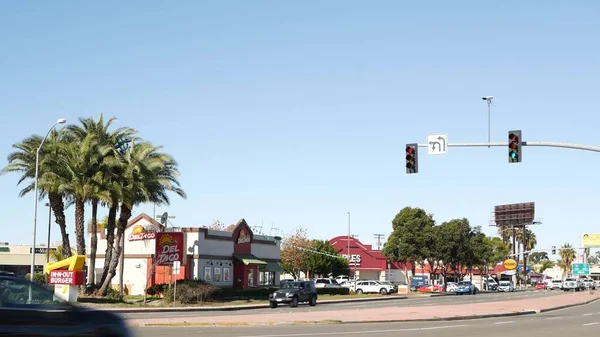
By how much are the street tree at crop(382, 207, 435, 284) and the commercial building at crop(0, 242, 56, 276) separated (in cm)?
4860

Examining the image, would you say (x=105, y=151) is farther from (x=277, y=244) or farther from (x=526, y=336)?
(x=526, y=336)

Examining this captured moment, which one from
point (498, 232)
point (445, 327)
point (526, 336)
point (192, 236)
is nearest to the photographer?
point (526, 336)

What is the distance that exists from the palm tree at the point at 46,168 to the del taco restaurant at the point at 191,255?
7.17 m

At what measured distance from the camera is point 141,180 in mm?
51594

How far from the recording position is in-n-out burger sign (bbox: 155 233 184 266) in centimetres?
5428

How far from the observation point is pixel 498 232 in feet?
537

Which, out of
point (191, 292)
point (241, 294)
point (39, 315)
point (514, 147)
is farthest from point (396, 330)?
point (241, 294)

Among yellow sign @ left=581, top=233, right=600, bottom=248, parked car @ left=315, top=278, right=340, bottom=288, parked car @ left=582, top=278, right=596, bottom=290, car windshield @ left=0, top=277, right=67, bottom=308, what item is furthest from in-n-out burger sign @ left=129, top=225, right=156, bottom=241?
yellow sign @ left=581, top=233, right=600, bottom=248

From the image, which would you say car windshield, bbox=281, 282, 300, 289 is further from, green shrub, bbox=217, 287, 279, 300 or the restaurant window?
the restaurant window

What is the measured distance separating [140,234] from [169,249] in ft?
30.1

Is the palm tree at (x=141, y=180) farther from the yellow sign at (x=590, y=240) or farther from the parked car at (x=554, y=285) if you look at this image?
the yellow sign at (x=590, y=240)

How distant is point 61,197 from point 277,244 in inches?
1066

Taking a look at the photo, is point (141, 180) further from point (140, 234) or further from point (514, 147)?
point (514, 147)

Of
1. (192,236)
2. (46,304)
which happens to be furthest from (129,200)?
(46,304)
